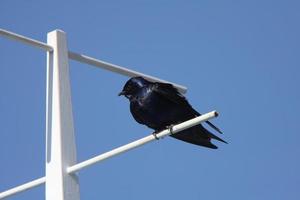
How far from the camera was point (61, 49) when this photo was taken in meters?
6.12

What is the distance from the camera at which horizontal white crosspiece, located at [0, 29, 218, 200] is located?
5.41 m

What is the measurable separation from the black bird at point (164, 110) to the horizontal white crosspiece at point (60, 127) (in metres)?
1.63

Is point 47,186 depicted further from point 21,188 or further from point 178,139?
point 178,139

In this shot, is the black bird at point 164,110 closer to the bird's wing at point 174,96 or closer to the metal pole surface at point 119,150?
the bird's wing at point 174,96

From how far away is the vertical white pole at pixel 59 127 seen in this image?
5469mm

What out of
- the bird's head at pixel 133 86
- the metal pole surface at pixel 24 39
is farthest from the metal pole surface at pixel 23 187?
the bird's head at pixel 133 86

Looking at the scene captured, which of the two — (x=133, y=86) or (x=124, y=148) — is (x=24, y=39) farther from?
(x=133, y=86)

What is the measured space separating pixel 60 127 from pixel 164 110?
2433mm

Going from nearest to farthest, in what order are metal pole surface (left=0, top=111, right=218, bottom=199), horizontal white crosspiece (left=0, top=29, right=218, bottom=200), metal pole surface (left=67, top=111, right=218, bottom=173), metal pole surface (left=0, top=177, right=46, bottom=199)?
1. metal pole surface (left=0, top=111, right=218, bottom=199)
2. metal pole surface (left=67, top=111, right=218, bottom=173)
3. horizontal white crosspiece (left=0, top=29, right=218, bottom=200)
4. metal pole surface (left=0, top=177, right=46, bottom=199)

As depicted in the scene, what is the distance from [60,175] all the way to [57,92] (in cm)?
76

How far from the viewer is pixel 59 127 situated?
5797 millimetres

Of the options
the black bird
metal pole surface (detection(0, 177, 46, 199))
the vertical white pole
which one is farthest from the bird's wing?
metal pole surface (detection(0, 177, 46, 199))

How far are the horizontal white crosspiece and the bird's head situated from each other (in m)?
1.93

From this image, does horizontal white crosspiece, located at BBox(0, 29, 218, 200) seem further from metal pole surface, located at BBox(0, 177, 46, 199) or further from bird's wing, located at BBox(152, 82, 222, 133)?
bird's wing, located at BBox(152, 82, 222, 133)
